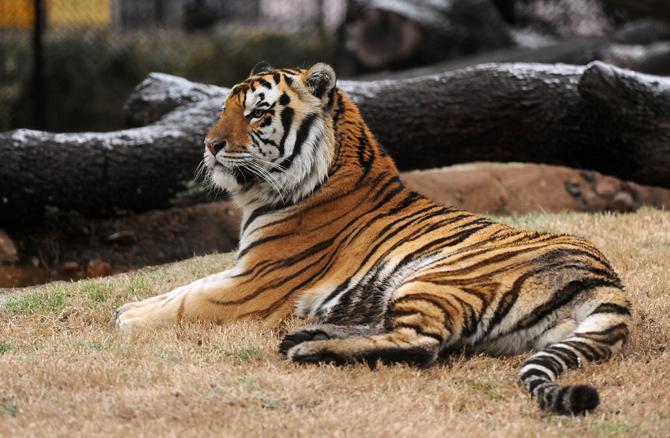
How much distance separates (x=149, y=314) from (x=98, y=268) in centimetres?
328

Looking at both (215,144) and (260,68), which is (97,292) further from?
(260,68)

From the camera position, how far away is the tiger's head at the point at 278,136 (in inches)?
230

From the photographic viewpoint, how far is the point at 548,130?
8461 mm

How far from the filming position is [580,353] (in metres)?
4.79

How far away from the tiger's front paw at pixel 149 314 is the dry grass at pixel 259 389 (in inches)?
4.9

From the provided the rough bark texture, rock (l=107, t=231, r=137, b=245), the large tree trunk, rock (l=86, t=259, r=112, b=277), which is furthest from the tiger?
the rough bark texture

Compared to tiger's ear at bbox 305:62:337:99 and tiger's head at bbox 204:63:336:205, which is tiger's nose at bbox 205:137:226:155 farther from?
tiger's ear at bbox 305:62:337:99

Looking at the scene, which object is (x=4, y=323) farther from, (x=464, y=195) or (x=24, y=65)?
(x=24, y=65)

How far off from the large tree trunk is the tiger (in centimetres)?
234

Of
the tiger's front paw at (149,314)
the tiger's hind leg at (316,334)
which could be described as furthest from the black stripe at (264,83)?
the tiger's hind leg at (316,334)

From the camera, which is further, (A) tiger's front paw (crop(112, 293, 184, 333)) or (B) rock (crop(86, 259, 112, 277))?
(B) rock (crop(86, 259, 112, 277))

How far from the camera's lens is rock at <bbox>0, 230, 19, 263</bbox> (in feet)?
28.3

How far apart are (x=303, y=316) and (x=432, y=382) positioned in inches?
45.5

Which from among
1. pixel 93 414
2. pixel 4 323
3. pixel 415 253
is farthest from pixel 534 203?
pixel 93 414
